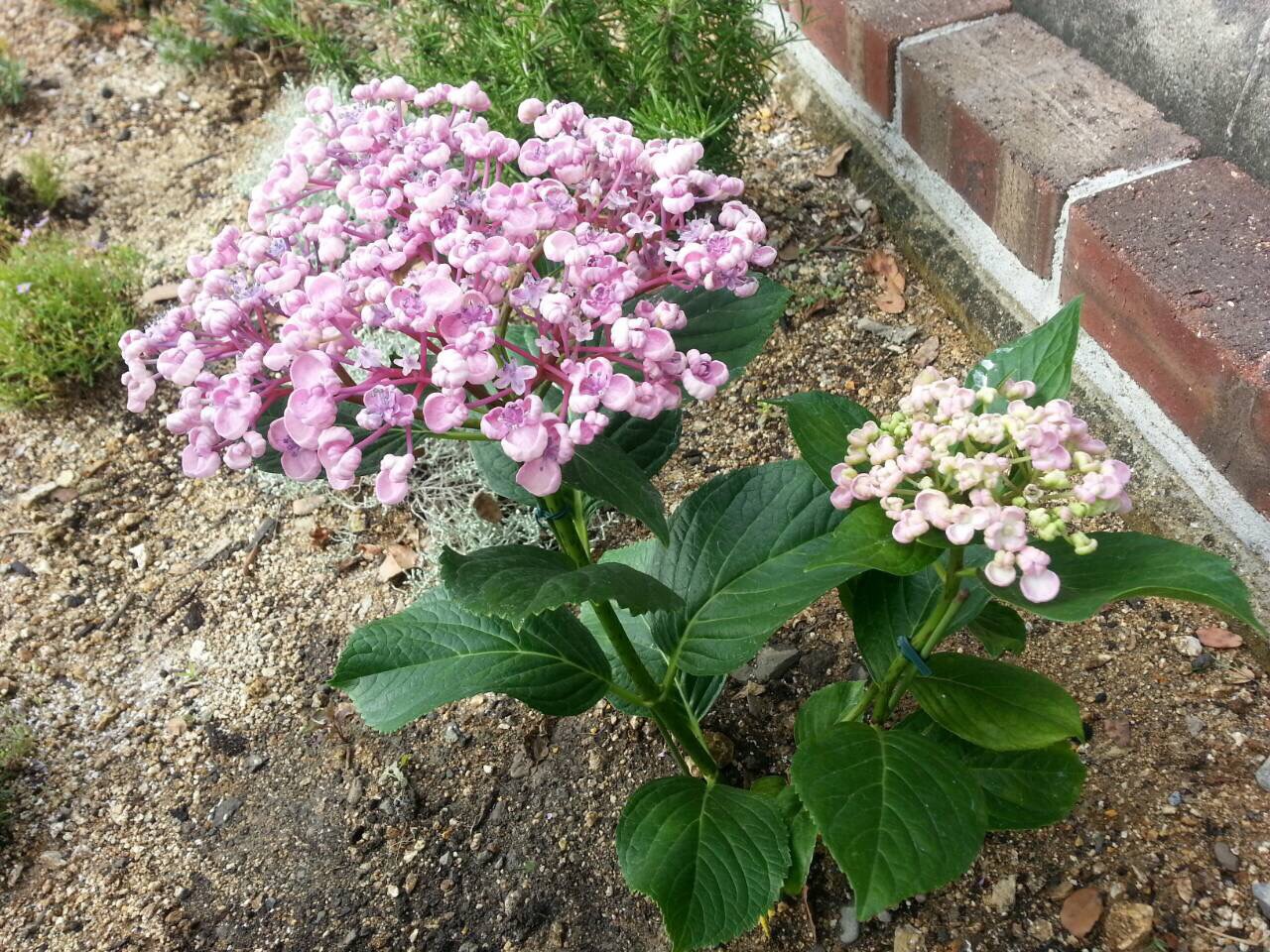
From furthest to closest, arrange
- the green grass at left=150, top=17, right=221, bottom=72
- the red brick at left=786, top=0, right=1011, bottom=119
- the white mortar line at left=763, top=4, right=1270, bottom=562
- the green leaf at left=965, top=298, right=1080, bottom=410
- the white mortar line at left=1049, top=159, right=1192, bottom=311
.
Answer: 1. the green grass at left=150, top=17, right=221, bottom=72
2. the red brick at left=786, top=0, right=1011, bottom=119
3. the white mortar line at left=1049, top=159, right=1192, bottom=311
4. the white mortar line at left=763, top=4, right=1270, bottom=562
5. the green leaf at left=965, top=298, right=1080, bottom=410

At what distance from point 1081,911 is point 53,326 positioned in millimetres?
2395

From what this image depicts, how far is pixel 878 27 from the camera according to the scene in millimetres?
2176

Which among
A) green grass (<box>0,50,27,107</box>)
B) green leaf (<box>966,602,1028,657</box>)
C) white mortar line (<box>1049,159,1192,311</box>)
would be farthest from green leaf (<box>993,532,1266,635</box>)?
green grass (<box>0,50,27,107</box>)

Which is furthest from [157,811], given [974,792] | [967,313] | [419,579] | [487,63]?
[967,313]

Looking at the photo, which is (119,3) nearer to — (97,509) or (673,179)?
(97,509)

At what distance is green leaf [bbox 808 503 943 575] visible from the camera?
92 cm

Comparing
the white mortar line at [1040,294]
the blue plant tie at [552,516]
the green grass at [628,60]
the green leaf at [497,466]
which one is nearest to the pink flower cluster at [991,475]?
the blue plant tie at [552,516]

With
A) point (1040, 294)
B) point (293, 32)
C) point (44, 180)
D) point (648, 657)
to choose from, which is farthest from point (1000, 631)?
point (44, 180)

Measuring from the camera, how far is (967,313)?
6.86ft

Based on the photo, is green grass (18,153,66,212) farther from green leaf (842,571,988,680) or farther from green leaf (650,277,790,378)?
green leaf (842,571,988,680)

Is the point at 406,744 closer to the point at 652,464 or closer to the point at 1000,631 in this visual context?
the point at 652,464

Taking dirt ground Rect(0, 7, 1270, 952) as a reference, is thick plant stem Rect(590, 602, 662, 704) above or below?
above

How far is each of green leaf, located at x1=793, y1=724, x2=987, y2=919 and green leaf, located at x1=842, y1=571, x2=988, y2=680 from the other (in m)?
0.11

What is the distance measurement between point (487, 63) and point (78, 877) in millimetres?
1675
